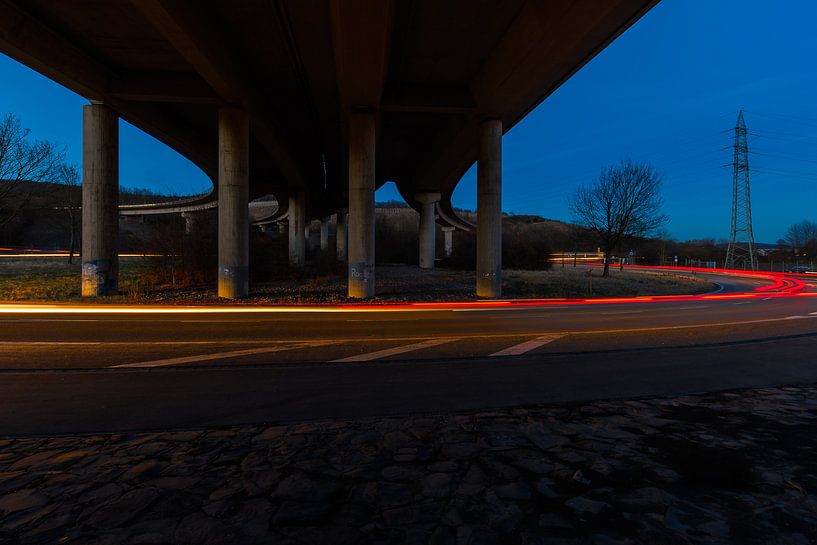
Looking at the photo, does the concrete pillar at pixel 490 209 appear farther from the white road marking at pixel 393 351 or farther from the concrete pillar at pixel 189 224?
the concrete pillar at pixel 189 224

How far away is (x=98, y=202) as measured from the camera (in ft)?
58.8

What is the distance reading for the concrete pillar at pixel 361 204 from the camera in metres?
19.0

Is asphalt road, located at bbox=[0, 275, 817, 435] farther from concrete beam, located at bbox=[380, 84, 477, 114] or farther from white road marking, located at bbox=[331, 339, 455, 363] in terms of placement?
concrete beam, located at bbox=[380, 84, 477, 114]

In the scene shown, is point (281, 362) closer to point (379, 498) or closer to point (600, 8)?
point (379, 498)

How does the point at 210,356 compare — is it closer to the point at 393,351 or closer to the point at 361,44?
the point at 393,351

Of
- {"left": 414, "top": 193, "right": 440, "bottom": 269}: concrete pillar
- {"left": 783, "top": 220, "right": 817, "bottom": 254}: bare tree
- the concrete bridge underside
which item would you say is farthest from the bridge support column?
{"left": 783, "top": 220, "right": 817, "bottom": 254}: bare tree

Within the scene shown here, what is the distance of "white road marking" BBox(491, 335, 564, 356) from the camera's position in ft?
24.6

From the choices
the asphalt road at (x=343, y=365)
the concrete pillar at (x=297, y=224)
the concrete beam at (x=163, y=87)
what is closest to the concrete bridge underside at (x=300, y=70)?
the concrete beam at (x=163, y=87)

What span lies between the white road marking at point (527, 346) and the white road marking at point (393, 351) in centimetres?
133

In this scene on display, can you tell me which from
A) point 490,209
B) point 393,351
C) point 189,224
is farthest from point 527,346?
point 189,224

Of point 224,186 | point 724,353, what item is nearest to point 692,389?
point 724,353

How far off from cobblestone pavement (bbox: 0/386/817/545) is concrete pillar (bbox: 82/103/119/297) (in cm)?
1739

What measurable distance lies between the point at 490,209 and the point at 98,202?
1676 cm

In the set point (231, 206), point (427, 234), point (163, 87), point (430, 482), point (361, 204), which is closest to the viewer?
point (430, 482)
